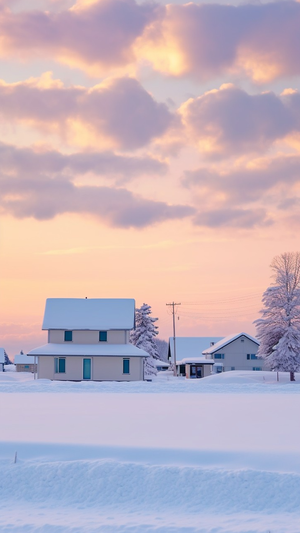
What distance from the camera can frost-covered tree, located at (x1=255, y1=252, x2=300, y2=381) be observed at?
59.8 meters

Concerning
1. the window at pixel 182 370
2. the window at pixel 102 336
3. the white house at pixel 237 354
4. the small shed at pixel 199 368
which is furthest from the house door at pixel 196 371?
the window at pixel 102 336

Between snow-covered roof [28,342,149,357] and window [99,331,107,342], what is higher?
window [99,331,107,342]

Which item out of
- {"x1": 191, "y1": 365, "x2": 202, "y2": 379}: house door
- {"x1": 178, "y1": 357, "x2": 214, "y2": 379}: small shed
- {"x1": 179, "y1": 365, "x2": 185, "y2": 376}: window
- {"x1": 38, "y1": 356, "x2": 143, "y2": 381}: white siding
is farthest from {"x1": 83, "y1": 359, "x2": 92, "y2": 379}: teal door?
{"x1": 179, "y1": 365, "x2": 185, "y2": 376}: window

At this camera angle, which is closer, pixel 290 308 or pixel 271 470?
pixel 271 470

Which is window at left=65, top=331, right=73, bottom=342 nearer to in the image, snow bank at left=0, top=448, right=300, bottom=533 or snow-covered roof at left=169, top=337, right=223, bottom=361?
snow bank at left=0, top=448, right=300, bottom=533

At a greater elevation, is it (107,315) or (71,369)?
(107,315)

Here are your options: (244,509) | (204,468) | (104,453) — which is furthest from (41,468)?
(244,509)

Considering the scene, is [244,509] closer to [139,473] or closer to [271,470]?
[271,470]

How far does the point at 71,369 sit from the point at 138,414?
3302 centimetres

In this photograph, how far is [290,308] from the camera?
61.7m

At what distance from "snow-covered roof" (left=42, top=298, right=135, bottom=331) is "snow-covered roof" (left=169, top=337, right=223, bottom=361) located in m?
52.7

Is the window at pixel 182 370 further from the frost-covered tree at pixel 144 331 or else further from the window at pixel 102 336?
the window at pixel 102 336

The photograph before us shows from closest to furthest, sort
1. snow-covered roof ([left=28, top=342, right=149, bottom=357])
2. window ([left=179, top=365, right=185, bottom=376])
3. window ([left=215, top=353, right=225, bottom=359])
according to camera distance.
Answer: snow-covered roof ([left=28, top=342, right=149, bottom=357]) → window ([left=215, top=353, right=225, bottom=359]) → window ([left=179, top=365, right=185, bottom=376])

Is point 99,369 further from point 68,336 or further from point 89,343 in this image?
point 68,336
